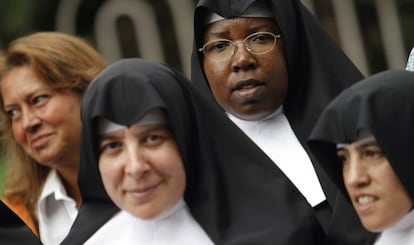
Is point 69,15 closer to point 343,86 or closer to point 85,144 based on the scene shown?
point 343,86

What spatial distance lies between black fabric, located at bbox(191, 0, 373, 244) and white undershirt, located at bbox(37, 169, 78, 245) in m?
0.79

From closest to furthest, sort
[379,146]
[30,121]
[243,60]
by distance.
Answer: [379,146] < [243,60] < [30,121]

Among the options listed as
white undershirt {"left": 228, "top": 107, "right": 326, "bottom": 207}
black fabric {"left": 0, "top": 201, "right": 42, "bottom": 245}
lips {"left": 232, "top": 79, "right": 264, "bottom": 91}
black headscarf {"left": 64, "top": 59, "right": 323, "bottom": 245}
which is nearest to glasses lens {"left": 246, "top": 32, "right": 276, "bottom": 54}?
lips {"left": 232, "top": 79, "right": 264, "bottom": 91}

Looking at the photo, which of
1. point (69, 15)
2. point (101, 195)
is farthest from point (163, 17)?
point (101, 195)

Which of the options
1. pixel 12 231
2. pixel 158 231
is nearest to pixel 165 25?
pixel 12 231

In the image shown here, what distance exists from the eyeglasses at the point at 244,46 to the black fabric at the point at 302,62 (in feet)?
0.21

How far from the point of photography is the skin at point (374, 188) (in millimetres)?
5539

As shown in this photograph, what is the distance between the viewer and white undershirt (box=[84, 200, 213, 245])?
6.02m

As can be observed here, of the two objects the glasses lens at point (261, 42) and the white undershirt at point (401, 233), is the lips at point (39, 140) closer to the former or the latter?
the glasses lens at point (261, 42)

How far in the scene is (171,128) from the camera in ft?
19.5

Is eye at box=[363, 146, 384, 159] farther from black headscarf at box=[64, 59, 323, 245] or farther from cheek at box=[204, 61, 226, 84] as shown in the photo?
cheek at box=[204, 61, 226, 84]

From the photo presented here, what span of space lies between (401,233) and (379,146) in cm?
34

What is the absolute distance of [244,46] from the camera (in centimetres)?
675

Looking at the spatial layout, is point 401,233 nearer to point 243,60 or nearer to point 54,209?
point 243,60
